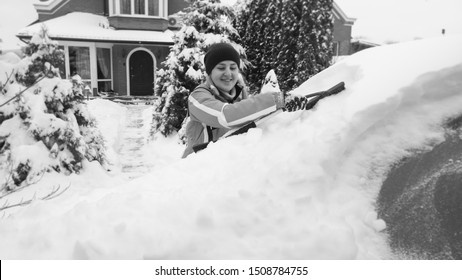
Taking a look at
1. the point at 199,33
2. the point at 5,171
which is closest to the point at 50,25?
the point at 199,33

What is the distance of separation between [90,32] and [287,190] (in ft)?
60.0

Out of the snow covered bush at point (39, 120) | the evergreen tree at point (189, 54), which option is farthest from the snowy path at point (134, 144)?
the snow covered bush at point (39, 120)

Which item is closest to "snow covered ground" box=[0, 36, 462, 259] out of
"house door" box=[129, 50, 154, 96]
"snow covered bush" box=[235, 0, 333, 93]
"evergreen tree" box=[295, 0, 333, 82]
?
"evergreen tree" box=[295, 0, 333, 82]

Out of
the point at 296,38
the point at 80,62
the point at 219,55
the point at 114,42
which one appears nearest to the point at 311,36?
the point at 296,38

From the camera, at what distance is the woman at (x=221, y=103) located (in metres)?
2.31

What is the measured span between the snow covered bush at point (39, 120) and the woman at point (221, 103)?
3.80 meters

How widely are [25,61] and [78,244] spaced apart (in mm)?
5473

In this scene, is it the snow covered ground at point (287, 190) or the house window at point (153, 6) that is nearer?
the snow covered ground at point (287, 190)

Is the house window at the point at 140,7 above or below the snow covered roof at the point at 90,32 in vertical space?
above

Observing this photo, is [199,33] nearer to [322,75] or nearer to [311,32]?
[311,32]

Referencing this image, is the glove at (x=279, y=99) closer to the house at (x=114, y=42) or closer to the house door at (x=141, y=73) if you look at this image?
the house at (x=114, y=42)

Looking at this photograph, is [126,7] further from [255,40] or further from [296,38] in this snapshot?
[296,38]

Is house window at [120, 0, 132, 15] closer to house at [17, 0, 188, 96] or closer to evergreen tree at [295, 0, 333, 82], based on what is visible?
house at [17, 0, 188, 96]

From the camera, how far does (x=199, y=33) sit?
9.78 metres
